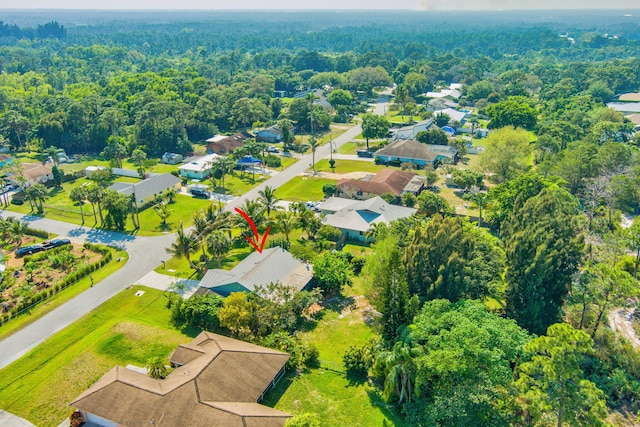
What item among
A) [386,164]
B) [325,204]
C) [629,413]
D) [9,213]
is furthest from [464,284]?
[9,213]

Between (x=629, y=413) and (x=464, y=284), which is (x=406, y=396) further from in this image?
(x=629, y=413)

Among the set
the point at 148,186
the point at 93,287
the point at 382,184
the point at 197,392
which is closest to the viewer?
the point at 197,392

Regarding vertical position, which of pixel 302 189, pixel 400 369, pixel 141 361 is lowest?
pixel 302 189

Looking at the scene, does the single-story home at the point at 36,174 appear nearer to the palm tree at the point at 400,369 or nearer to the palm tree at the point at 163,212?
the palm tree at the point at 163,212

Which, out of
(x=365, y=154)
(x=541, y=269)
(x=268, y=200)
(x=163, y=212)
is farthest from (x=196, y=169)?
(x=541, y=269)

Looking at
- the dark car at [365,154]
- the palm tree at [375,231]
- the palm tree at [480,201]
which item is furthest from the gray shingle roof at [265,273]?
the dark car at [365,154]

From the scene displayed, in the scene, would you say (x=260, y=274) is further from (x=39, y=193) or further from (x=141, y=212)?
(x=39, y=193)

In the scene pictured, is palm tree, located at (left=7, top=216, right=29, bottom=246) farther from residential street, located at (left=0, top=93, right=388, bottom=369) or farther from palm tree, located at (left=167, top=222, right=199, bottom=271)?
palm tree, located at (left=167, top=222, right=199, bottom=271)
